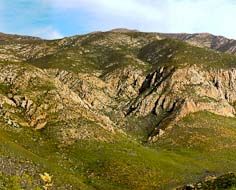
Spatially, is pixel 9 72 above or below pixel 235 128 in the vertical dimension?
above

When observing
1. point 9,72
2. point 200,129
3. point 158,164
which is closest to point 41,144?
point 158,164

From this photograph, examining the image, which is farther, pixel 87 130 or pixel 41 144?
pixel 87 130

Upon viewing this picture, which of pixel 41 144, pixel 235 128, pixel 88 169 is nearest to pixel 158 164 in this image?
pixel 88 169

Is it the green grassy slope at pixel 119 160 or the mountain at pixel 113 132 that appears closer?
the green grassy slope at pixel 119 160

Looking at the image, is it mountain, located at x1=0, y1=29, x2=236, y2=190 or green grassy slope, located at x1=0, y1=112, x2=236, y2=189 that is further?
mountain, located at x1=0, y1=29, x2=236, y2=190

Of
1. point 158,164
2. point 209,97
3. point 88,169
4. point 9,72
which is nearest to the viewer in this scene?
point 88,169

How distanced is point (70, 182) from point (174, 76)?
102950mm

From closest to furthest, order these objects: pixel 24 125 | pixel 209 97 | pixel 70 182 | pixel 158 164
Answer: pixel 70 182 → pixel 158 164 → pixel 24 125 → pixel 209 97

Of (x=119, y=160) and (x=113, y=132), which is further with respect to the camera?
(x=113, y=132)

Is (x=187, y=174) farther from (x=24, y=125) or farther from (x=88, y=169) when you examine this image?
(x=24, y=125)

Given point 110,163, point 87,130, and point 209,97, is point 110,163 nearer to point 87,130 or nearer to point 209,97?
point 87,130

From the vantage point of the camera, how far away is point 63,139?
129 metres

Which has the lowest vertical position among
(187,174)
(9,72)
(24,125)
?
(187,174)

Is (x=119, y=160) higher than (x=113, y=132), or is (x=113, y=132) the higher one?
(x=113, y=132)
